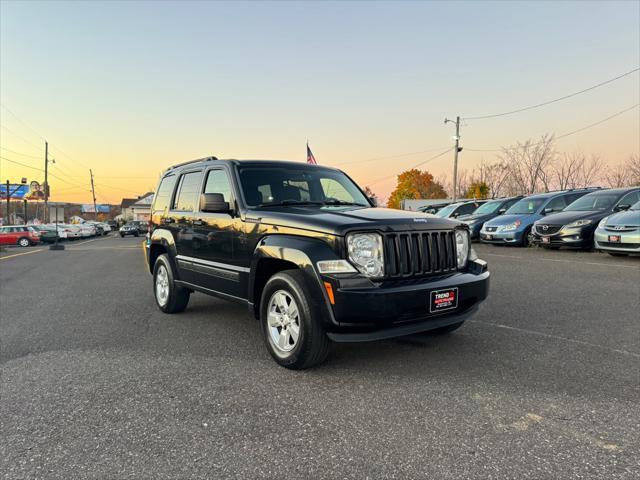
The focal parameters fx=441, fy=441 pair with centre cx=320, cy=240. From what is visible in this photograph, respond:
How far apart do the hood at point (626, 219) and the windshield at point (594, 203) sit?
1777mm

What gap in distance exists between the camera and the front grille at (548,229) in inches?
464

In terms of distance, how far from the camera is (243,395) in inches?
128

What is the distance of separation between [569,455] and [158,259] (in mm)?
5277

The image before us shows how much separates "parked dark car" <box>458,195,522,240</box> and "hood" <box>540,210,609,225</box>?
3888 mm

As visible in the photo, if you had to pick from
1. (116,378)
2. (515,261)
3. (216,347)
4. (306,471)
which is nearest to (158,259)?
(216,347)

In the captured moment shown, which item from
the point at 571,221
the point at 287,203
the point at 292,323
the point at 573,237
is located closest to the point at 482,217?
the point at 571,221

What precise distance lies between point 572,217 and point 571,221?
0.69ft

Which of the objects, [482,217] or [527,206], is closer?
[527,206]

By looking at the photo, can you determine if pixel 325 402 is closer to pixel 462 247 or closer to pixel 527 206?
pixel 462 247

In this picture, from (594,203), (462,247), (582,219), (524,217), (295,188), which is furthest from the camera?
(524,217)

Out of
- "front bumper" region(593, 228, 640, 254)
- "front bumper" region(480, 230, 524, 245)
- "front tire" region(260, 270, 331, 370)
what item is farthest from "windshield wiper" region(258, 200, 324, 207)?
"front bumper" region(480, 230, 524, 245)

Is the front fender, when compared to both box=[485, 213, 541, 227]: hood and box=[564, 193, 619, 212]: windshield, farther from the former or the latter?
box=[485, 213, 541, 227]: hood

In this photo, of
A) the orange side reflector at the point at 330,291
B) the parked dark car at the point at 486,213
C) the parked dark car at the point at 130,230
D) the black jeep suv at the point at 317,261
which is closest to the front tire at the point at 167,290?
the black jeep suv at the point at 317,261

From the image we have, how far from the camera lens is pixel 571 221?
11.6m
